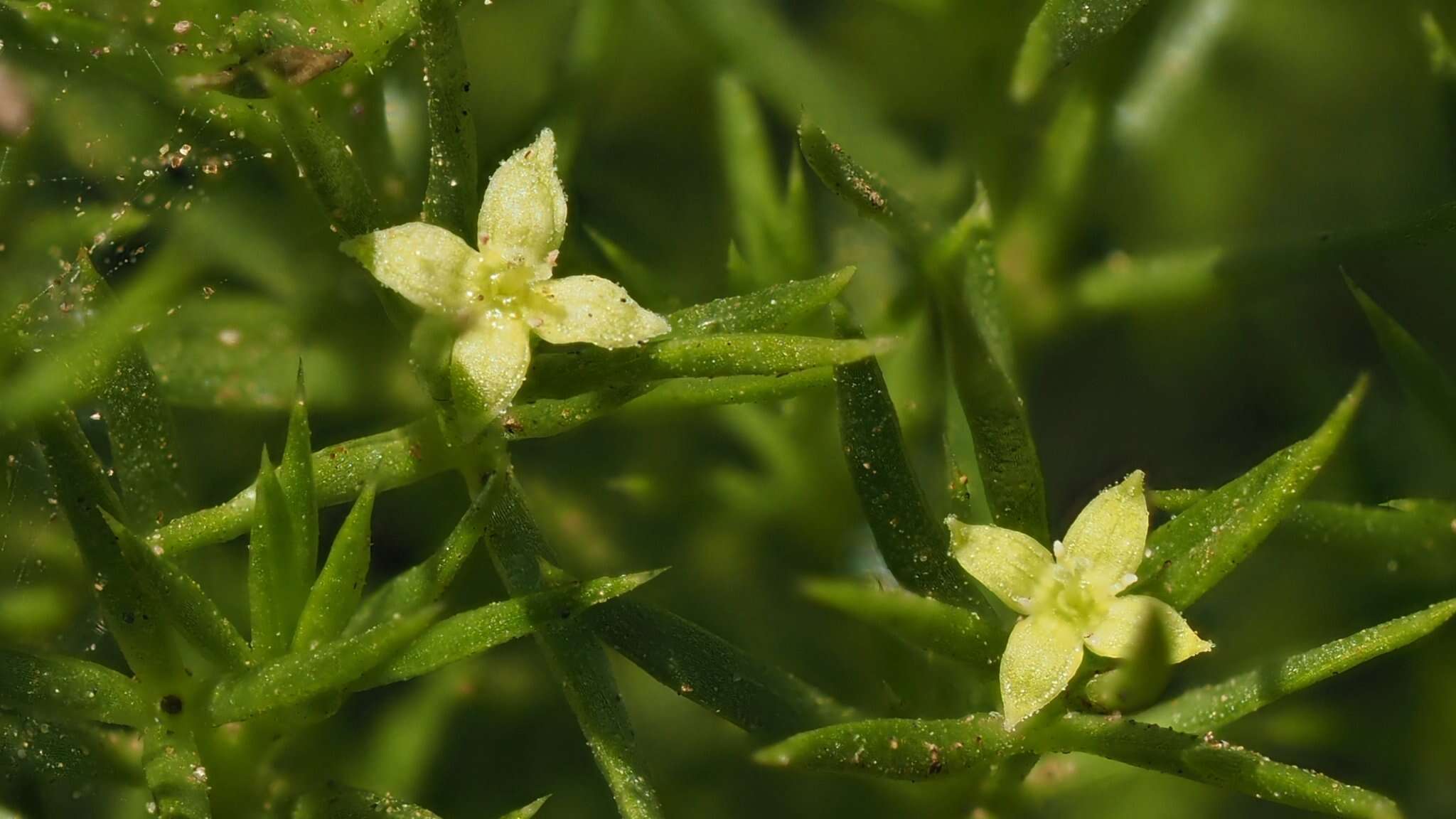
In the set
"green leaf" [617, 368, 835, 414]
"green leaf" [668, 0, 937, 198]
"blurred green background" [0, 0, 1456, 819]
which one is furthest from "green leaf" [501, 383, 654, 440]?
"green leaf" [668, 0, 937, 198]

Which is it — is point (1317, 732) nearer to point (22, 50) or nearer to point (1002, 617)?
point (1002, 617)

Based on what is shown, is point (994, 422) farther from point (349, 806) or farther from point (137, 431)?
point (137, 431)

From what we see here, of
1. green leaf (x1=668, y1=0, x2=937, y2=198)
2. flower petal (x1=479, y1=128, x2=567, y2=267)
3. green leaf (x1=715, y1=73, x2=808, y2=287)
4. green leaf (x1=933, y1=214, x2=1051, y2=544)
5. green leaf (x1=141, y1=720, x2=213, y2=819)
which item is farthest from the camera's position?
green leaf (x1=668, y1=0, x2=937, y2=198)

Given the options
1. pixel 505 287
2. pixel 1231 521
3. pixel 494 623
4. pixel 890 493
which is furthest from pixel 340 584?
pixel 1231 521

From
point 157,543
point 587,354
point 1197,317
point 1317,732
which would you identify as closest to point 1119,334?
point 1197,317

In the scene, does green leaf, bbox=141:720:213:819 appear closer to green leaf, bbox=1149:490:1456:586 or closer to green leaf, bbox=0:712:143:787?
green leaf, bbox=0:712:143:787

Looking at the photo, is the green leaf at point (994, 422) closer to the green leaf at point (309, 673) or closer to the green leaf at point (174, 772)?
the green leaf at point (309, 673)
